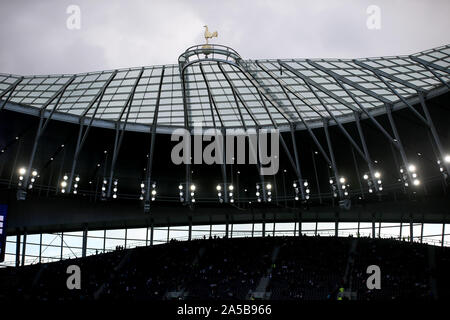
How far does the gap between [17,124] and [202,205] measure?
21.9 meters

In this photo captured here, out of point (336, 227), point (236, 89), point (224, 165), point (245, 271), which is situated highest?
point (236, 89)

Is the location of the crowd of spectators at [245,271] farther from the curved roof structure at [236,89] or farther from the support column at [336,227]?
the curved roof structure at [236,89]

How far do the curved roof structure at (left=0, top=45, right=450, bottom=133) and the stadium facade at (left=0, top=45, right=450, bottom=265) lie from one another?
14 centimetres

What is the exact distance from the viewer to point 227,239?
2253 inches

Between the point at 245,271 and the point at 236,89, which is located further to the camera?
the point at 245,271

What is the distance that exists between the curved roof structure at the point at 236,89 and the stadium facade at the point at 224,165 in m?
0.14

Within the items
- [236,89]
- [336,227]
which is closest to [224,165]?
[236,89]

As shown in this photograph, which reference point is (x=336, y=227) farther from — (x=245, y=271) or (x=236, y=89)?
(x=236, y=89)

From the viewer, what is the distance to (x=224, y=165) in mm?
48625

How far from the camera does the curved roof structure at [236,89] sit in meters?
37.2

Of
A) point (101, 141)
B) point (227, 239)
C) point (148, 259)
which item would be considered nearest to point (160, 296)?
point (148, 259)

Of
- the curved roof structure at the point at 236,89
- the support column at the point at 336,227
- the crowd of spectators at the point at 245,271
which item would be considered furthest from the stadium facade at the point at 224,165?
the crowd of spectators at the point at 245,271

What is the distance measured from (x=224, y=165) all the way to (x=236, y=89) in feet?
30.7

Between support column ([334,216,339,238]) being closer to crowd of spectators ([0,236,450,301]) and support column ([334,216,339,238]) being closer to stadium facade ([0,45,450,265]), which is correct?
stadium facade ([0,45,450,265])
